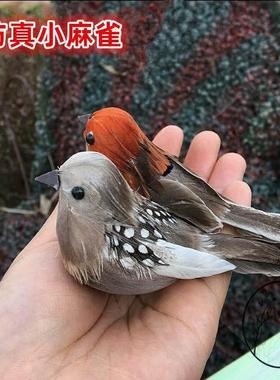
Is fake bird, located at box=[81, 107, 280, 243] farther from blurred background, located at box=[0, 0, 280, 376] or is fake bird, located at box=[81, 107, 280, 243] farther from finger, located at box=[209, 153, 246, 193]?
blurred background, located at box=[0, 0, 280, 376]

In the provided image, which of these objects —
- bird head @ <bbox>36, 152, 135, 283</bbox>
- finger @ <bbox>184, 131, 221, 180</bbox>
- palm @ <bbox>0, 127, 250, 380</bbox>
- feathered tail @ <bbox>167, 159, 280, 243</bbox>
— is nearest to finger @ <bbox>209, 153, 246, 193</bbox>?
finger @ <bbox>184, 131, 221, 180</bbox>

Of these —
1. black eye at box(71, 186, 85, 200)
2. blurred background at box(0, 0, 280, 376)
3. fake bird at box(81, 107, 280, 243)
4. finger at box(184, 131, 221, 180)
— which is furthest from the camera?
blurred background at box(0, 0, 280, 376)

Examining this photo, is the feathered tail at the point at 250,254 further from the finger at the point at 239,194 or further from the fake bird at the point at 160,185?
the finger at the point at 239,194

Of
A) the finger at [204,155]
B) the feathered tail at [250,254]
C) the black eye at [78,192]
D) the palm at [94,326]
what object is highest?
the black eye at [78,192]

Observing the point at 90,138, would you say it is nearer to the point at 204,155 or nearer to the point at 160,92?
the point at 204,155

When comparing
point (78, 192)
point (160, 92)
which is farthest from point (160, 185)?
point (160, 92)

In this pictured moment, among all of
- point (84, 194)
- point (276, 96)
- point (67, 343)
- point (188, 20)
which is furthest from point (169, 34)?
point (67, 343)

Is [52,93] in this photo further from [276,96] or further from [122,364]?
[122,364]

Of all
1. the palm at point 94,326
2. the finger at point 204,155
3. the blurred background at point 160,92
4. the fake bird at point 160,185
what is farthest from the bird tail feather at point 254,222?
the blurred background at point 160,92
